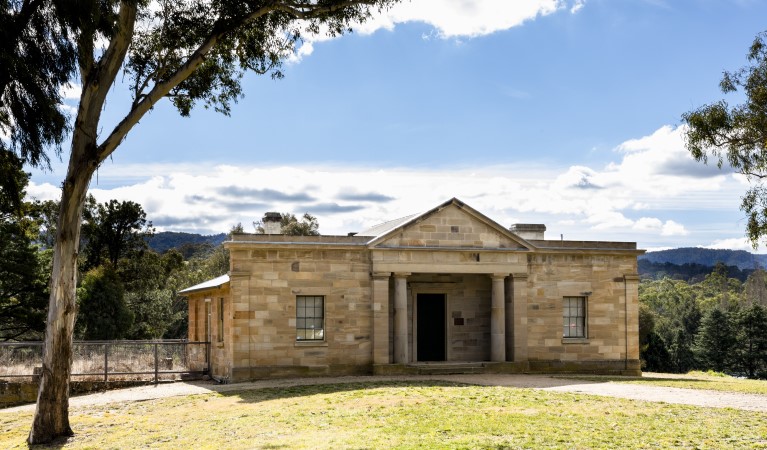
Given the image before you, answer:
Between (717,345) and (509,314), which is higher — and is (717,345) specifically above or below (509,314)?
below

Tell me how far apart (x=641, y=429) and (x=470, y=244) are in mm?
12132

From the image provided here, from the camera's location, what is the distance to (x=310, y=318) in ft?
78.5

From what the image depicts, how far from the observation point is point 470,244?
2498cm

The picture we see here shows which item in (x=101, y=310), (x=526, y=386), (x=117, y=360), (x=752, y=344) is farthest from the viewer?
(x=752, y=344)

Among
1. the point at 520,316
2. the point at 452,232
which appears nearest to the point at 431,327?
the point at 520,316

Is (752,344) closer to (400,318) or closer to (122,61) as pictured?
(400,318)

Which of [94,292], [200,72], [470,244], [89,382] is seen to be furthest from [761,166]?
[94,292]

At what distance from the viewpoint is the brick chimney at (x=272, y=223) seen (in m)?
25.2

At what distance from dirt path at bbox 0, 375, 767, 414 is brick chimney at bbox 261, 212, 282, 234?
5.04 metres

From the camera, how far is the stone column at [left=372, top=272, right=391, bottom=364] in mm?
24062

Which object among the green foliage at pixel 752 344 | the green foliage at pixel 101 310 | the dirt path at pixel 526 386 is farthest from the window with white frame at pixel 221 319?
the green foliage at pixel 752 344

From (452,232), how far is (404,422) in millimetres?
11073

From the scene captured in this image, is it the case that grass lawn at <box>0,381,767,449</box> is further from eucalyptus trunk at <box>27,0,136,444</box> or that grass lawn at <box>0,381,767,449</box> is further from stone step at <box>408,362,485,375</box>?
stone step at <box>408,362,485,375</box>

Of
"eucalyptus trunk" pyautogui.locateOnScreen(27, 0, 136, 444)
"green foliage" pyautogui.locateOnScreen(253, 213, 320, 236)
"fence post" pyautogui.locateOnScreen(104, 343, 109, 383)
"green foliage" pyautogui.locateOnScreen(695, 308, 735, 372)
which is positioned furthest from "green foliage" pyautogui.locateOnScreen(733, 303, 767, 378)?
"eucalyptus trunk" pyautogui.locateOnScreen(27, 0, 136, 444)
